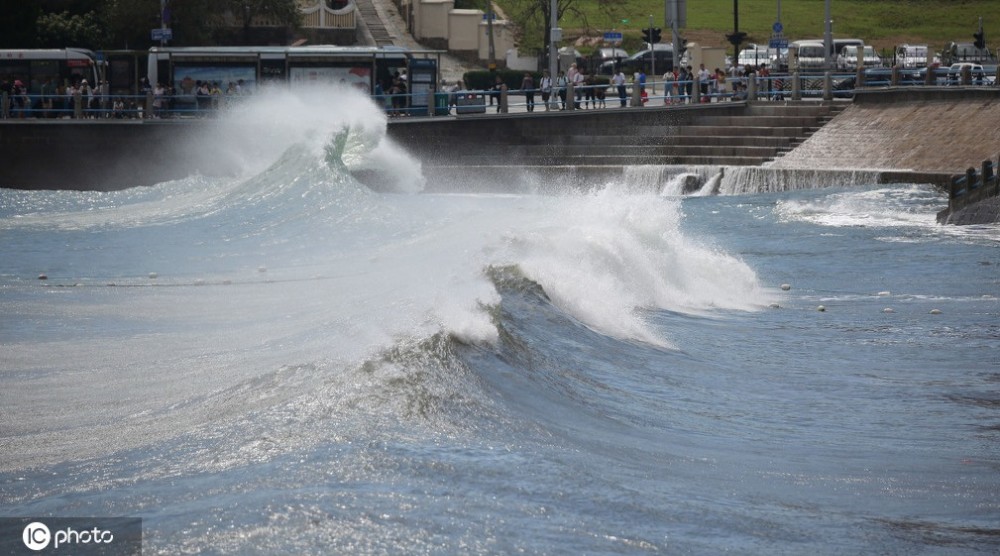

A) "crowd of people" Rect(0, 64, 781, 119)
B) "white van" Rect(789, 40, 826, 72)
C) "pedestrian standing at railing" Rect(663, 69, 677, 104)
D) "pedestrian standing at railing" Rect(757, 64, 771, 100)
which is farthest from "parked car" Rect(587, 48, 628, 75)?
"pedestrian standing at railing" Rect(663, 69, 677, 104)

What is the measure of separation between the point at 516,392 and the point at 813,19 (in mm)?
67966

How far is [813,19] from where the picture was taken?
74250 mm

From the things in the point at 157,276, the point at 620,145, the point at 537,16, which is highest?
the point at 537,16

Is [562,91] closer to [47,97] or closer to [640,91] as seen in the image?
[640,91]

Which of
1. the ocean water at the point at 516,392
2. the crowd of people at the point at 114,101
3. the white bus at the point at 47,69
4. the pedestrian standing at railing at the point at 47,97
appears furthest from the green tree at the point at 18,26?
the ocean water at the point at 516,392

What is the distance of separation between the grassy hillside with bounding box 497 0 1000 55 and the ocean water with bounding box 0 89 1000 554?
4802cm

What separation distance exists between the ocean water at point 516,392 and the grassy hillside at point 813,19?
48016 mm

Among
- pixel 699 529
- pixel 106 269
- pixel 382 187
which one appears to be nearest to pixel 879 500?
pixel 699 529

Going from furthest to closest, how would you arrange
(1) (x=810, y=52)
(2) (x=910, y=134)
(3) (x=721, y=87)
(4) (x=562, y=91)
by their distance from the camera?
1. (1) (x=810, y=52)
2. (3) (x=721, y=87)
3. (4) (x=562, y=91)
4. (2) (x=910, y=134)

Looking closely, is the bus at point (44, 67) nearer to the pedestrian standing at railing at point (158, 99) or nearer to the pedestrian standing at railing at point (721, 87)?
the pedestrian standing at railing at point (158, 99)

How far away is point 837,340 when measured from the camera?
47.1 feet

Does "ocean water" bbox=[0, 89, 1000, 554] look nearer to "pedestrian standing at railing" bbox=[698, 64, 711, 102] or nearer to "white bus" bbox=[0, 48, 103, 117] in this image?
"pedestrian standing at railing" bbox=[698, 64, 711, 102]

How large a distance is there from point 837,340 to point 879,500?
6.54 metres

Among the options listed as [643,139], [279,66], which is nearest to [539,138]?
[643,139]
